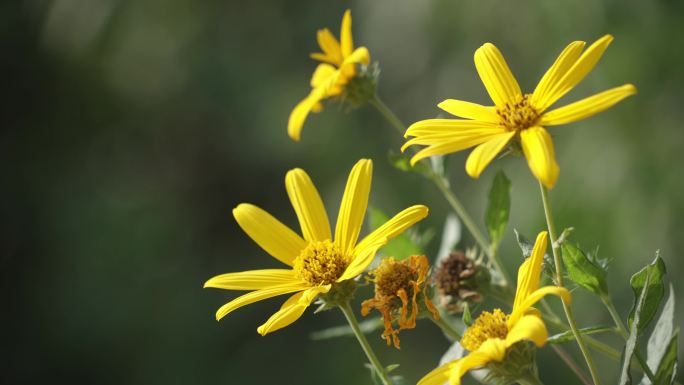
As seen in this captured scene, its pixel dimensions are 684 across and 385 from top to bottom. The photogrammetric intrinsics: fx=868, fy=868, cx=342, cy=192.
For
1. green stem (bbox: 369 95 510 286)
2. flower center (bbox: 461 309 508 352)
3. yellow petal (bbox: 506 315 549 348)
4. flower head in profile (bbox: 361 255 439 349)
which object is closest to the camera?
yellow petal (bbox: 506 315 549 348)

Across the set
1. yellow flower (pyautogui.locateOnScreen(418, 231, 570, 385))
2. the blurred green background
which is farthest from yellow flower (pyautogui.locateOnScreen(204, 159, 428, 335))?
the blurred green background

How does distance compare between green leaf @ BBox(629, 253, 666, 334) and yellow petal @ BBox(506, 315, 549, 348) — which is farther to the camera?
green leaf @ BBox(629, 253, 666, 334)

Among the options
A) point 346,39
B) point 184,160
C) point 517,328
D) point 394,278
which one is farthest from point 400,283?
point 184,160

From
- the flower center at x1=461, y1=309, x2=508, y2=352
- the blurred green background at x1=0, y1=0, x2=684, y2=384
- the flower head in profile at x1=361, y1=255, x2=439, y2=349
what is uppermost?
the blurred green background at x1=0, y1=0, x2=684, y2=384

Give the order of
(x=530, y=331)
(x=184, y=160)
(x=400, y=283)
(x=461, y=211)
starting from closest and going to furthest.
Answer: (x=530, y=331)
(x=400, y=283)
(x=461, y=211)
(x=184, y=160)

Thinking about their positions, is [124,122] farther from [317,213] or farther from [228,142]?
[317,213]

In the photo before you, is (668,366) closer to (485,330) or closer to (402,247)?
(485,330)

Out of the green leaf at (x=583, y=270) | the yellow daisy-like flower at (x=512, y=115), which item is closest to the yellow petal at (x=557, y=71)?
the yellow daisy-like flower at (x=512, y=115)

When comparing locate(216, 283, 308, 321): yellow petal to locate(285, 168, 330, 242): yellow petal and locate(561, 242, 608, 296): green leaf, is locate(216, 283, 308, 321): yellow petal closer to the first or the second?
locate(285, 168, 330, 242): yellow petal
